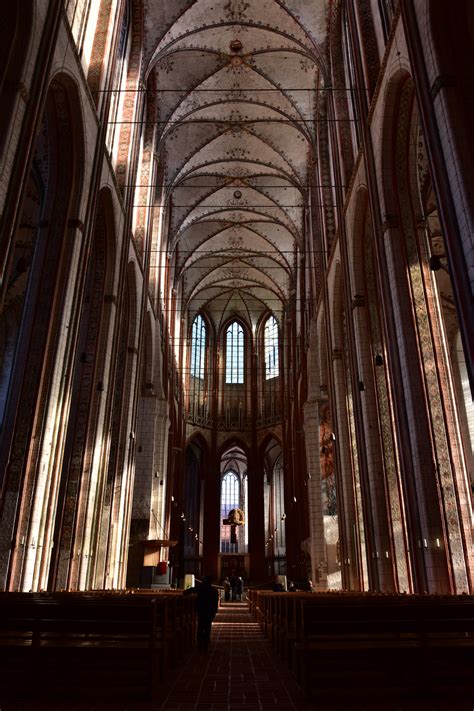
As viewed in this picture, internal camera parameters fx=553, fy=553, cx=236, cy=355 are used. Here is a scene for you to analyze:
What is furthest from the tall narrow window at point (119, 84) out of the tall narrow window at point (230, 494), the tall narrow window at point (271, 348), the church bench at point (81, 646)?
the tall narrow window at point (230, 494)

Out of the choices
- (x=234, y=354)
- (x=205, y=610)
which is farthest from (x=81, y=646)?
(x=234, y=354)

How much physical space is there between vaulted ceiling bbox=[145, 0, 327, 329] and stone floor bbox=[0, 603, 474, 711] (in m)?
16.6

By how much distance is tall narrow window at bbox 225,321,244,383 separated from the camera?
Result: 37734mm

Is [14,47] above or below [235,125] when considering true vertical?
below

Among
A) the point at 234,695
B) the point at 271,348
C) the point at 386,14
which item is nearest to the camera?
the point at 234,695

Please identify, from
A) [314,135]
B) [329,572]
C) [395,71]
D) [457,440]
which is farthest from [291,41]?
[329,572]

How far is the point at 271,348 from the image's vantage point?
37.8 meters

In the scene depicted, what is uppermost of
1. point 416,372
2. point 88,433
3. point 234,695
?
point 416,372

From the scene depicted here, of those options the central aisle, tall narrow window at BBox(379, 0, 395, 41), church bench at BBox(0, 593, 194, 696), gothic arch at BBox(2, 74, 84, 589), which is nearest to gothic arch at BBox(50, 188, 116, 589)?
gothic arch at BBox(2, 74, 84, 589)

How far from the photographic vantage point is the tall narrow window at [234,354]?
124 ft

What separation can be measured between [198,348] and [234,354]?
102 inches

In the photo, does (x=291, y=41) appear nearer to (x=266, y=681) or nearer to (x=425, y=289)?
(x=425, y=289)

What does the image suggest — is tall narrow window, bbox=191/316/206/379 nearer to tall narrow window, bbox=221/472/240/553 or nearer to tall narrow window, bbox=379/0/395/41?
tall narrow window, bbox=221/472/240/553

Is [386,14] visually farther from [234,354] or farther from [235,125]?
[234,354]
